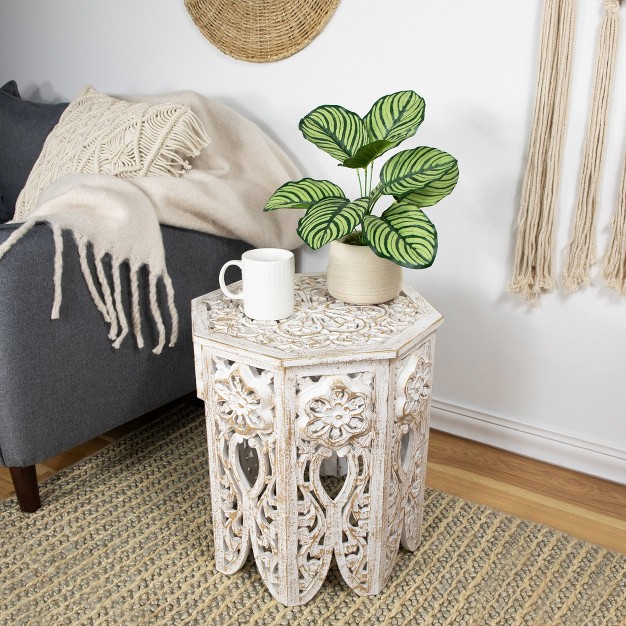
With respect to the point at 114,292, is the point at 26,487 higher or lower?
lower

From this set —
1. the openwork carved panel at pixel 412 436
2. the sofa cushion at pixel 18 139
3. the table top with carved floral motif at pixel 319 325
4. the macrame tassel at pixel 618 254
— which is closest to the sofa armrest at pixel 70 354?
the table top with carved floral motif at pixel 319 325

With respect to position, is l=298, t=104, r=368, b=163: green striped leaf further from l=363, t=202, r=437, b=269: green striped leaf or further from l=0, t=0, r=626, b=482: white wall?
l=0, t=0, r=626, b=482: white wall

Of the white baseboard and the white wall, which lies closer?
the white wall

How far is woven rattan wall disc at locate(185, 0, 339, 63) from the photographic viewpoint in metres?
1.58

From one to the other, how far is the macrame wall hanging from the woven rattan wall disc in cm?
52

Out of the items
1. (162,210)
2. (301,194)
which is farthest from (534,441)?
(162,210)

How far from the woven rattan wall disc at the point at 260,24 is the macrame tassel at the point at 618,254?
779 mm

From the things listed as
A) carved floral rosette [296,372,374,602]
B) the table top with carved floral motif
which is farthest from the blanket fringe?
carved floral rosette [296,372,374,602]

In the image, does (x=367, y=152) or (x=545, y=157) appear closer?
(x=367, y=152)

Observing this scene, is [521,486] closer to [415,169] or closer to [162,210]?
[415,169]

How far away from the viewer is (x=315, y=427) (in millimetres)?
1019

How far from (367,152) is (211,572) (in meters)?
0.79

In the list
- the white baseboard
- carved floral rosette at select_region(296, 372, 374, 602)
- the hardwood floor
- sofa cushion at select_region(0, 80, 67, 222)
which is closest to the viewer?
carved floral rosette at select_region(296, 372, 374, 602)

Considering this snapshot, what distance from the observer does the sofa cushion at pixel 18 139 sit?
1840 mm
